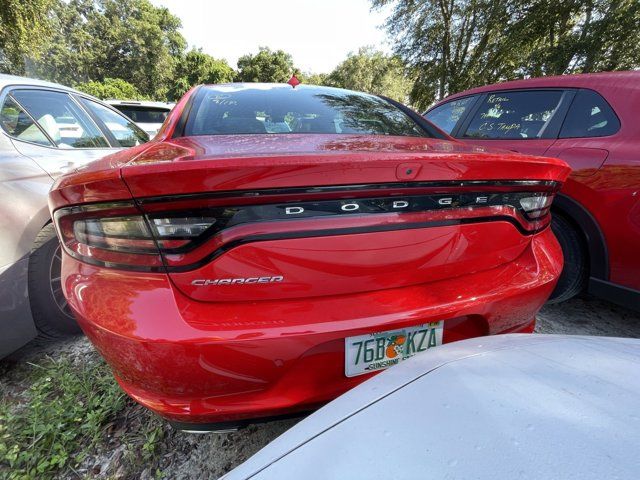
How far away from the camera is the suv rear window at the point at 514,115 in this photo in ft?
8.75

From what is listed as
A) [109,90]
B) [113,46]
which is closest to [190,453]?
[109,90]

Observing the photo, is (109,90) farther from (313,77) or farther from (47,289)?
(313,77)

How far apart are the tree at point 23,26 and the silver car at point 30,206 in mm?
14457

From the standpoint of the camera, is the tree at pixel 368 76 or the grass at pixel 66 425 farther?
the tree at pixel 368 76

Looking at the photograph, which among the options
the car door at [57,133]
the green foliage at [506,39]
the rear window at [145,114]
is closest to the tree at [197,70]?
the green foliage at [506,39]

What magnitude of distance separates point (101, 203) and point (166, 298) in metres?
0.33

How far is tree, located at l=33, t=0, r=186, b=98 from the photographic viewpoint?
1315 inches

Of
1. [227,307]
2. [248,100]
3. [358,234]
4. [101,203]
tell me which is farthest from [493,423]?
[248,100]

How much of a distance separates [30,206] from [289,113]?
146cm

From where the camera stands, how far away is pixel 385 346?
43.3 inches

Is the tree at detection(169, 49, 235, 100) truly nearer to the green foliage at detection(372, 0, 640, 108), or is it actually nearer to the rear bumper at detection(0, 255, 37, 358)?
the green foliage at detection(372, 0, 640, 108)

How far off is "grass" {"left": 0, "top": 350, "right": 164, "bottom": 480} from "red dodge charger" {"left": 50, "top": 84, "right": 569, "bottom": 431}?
63 cm

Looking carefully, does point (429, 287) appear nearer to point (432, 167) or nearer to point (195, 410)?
point (432, 167)

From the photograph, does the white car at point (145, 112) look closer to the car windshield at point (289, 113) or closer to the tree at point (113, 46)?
the car windshield at point (289, 113)
